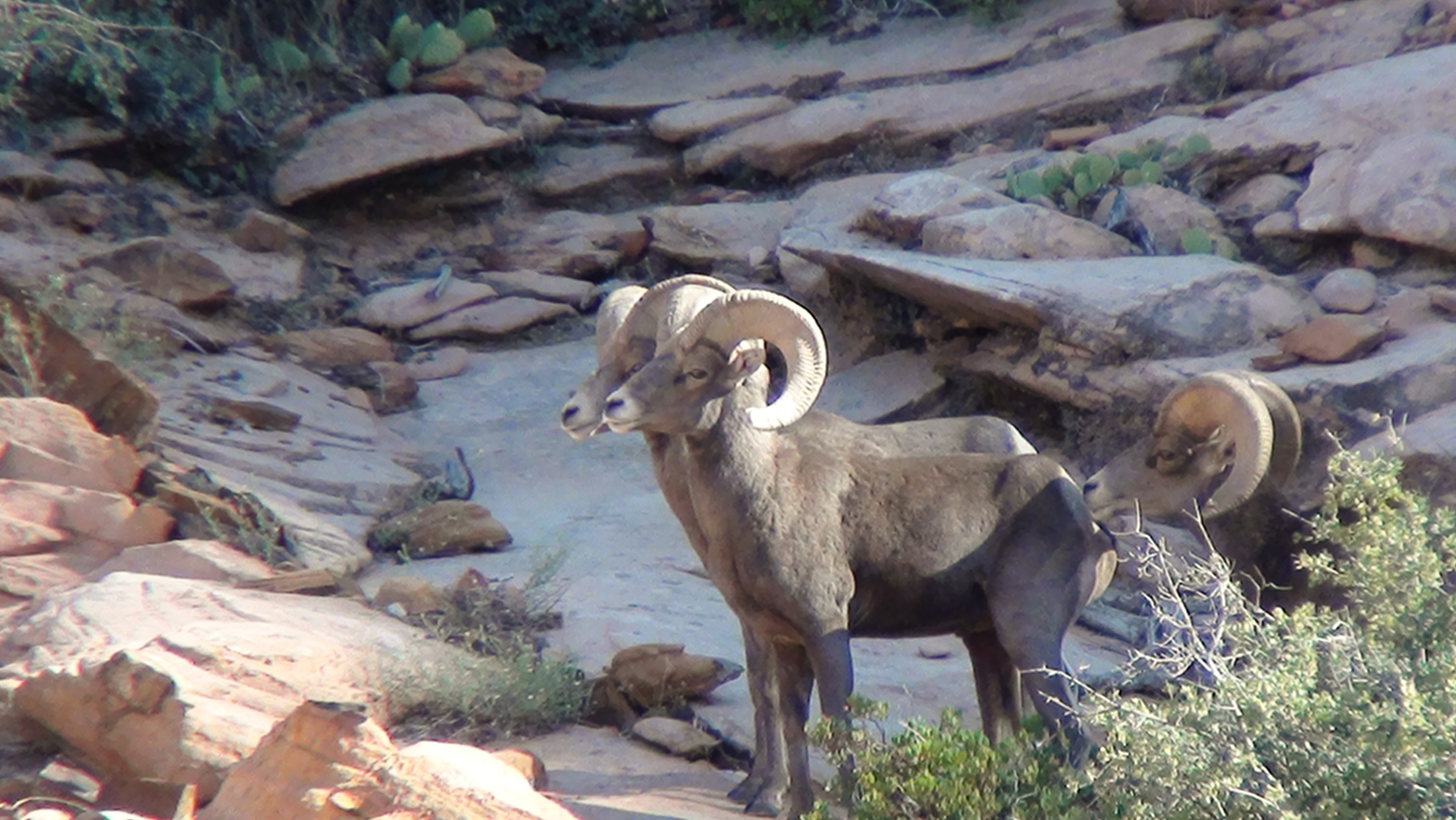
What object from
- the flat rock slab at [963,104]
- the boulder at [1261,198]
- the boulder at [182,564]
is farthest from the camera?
the flat rock slab at [963,104]

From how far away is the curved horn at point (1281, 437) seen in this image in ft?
23.2

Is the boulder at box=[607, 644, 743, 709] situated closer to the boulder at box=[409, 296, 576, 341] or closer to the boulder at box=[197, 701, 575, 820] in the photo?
the boulder at box=[197, 701, 575, 820]

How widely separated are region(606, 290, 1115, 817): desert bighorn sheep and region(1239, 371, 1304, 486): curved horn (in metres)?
1.32

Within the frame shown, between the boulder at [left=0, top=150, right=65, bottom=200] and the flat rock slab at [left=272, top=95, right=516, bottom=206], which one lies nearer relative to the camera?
the boulder at [left=0, top=150, right=65, bottom=200]

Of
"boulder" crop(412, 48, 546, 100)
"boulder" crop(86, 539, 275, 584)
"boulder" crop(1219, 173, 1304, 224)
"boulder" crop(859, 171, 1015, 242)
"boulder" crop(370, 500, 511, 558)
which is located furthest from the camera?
"boulder" crop(412, 48, 546, 100)

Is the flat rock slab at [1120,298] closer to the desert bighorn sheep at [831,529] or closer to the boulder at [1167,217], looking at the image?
the boulder at [1167,217]

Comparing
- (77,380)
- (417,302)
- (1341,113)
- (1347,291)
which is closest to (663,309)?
(77,380)

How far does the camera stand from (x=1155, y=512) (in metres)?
6.99

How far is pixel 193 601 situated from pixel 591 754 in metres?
2.00

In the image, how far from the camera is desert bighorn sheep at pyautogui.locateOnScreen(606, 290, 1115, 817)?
5.71 m

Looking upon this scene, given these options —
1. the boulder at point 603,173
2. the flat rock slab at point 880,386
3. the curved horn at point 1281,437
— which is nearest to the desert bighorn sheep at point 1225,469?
the curved horn at point 1281,437

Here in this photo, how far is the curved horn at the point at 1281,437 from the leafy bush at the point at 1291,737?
200cm

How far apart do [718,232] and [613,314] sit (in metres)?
7.88

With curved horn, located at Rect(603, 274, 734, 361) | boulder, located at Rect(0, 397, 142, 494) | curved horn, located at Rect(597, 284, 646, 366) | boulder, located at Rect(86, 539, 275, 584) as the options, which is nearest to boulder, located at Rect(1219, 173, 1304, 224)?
curved horn, located at Rect(597, 284, 646, 366)
